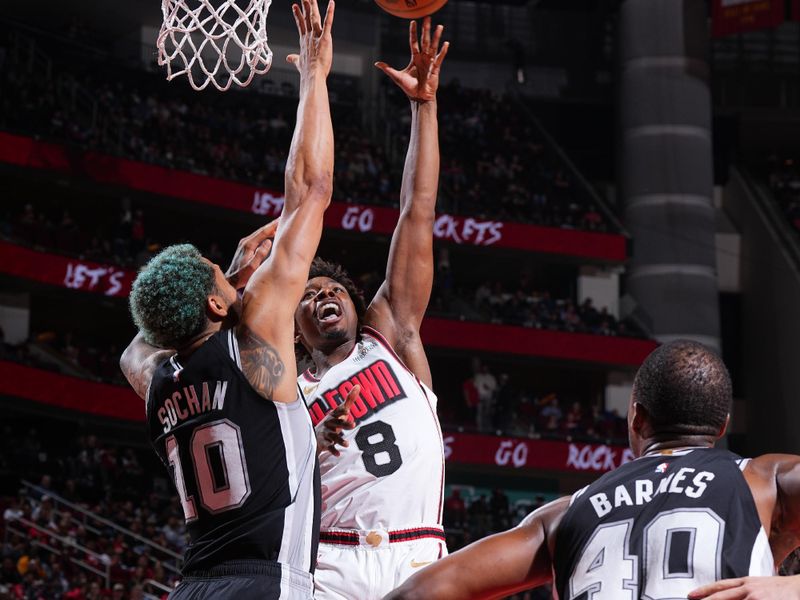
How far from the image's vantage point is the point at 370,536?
4734 millimetres

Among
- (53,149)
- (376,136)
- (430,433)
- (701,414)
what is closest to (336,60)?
(376,136)

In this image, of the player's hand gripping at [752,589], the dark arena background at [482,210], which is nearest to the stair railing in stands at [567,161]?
the dark arena background at [482,210]

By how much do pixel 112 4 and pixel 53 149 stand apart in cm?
621

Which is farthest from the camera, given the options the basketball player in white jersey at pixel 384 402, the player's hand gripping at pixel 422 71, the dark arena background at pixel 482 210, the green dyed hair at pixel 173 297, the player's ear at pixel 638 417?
the dark arena background at pixel 482 210

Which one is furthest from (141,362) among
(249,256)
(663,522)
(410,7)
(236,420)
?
(410,7)

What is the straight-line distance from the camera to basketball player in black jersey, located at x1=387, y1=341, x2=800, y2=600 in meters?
2.62

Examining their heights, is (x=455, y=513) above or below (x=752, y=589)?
below

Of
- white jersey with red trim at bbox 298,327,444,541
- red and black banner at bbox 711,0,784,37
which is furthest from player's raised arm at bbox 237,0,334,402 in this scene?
red and black banner at bbox 711,0,784,37

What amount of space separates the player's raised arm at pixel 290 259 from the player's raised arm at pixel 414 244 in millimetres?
1142

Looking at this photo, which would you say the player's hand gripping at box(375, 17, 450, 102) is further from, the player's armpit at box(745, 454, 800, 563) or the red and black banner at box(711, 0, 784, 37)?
the red and black banner at box(711, 0, 784, 37)

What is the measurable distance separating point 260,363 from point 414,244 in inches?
68.6

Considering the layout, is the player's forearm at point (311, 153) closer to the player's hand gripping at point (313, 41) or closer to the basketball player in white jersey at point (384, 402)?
the player's hand gripping at point (313, 41)

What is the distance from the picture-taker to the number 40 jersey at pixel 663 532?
2604mm

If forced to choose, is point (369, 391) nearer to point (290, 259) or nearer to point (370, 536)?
point (370, 536)
